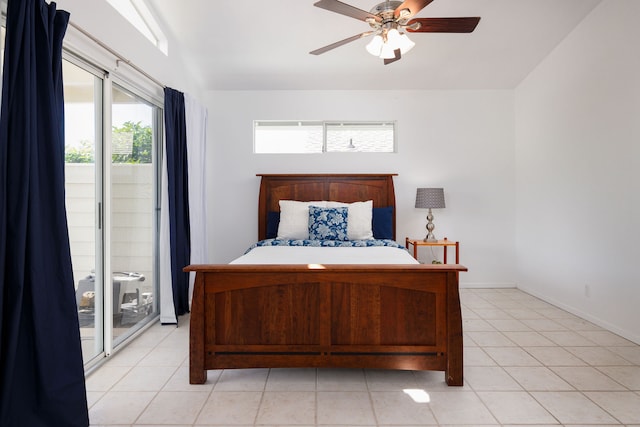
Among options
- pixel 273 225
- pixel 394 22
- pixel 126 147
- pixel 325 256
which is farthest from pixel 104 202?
pixel 394 22

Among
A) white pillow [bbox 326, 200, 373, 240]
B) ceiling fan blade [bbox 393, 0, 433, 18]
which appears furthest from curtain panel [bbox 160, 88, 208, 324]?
ceiling fan blade [bbox 393, 0, 433, 18]

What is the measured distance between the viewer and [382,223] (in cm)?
405

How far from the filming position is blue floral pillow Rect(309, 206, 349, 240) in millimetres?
3582

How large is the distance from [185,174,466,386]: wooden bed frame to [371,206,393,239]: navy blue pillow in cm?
193

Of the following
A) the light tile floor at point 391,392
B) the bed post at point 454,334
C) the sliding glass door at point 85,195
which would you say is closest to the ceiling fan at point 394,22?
the bed post at point 454,334

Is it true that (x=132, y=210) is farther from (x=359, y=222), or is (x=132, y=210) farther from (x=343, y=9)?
(x=343, y=9)

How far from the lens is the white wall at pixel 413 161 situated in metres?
4.49

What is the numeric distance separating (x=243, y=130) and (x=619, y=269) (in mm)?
4112

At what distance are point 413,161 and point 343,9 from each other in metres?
2.67

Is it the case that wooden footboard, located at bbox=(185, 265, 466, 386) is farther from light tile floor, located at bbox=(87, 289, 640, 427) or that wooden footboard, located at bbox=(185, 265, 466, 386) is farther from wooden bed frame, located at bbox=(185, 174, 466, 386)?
light tile floor, located at bbox=(87, 289, 640, 427)

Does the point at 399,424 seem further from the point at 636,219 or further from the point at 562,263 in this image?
the point at 562,263

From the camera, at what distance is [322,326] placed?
2.09m

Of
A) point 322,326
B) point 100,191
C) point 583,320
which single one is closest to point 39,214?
point 100,191

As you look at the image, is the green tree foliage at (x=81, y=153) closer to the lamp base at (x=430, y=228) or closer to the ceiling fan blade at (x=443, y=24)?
the ceiling fan blade at (x=443, y=24)
